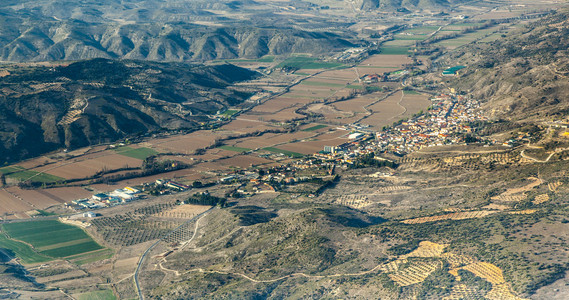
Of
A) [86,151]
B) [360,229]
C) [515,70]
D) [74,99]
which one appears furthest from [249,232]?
[515,70]

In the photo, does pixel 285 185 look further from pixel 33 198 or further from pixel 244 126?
pixel 244 126

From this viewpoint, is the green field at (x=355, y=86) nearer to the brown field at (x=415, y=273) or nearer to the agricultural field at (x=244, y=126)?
the agricultural field at (x=244, y=126)

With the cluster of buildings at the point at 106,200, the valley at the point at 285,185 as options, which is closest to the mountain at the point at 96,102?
the valley at the point at 285,185

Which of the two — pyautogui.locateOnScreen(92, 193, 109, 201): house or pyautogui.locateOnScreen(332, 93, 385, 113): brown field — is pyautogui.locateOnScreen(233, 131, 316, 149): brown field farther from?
pyautogui.locateOnScreen(92, 193, 109, 201): house

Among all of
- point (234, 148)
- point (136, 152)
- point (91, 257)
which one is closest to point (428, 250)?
point (91, 257)

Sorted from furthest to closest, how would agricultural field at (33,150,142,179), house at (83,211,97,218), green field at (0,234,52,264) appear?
agricultural field at (33,150,142,179), house at (83,211,97,218), green field at (0,234,52,264)

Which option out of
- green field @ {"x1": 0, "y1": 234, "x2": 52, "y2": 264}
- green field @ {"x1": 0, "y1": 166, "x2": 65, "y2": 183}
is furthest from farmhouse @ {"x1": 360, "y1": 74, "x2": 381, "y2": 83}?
green field @ {"x1": 0, "y1": 234, "x2": 52, "y2": 264}
